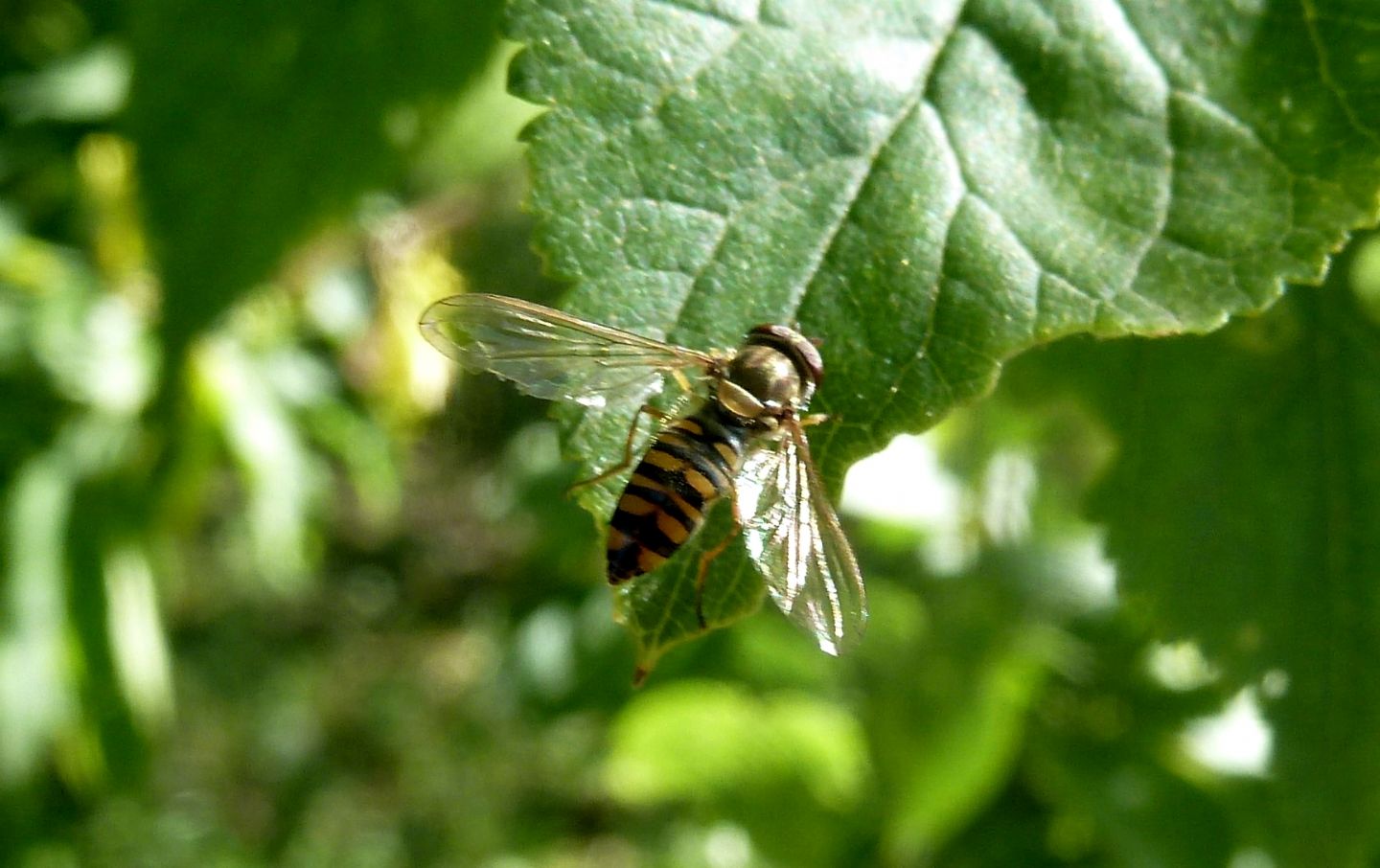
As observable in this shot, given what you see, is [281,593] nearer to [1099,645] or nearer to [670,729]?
[670,729]

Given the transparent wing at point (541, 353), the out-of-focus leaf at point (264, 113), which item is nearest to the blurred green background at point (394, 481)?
the out-of-focus leaf at point (264, 113)

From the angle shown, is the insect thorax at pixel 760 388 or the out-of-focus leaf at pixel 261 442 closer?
the insect thorax at pixel 760 388

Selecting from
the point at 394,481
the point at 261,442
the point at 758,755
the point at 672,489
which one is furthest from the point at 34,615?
the point at 672,489

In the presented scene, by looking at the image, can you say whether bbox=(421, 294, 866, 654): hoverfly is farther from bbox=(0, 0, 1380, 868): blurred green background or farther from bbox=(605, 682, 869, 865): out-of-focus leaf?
bbox=(605, 682, 869, 865): out-of-focus leaf

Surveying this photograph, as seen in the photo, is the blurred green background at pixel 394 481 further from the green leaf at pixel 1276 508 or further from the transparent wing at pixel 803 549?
the transparent wing at pixel 803 549

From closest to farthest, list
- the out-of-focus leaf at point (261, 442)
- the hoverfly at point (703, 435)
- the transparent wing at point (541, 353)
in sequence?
1. the hoverfly at point (703, 435)
2. the transparent wing at point (541, 353)
3. the out-of-focus leaf at point (261, 442)
